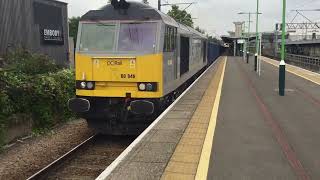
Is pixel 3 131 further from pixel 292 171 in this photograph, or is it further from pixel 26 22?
pixel 26 22

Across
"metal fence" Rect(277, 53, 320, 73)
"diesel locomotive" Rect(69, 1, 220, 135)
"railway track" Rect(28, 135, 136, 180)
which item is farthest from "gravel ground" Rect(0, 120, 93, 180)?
"metal fence" Rect(277, 53, 320, 73)

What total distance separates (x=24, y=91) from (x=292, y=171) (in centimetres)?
801

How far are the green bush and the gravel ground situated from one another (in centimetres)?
58

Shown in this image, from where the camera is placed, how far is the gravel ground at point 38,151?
30.2 feet

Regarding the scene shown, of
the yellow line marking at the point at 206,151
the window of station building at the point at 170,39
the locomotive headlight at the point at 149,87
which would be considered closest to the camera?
the yellow line marking at the point at 206,151

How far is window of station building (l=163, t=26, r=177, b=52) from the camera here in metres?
11.5

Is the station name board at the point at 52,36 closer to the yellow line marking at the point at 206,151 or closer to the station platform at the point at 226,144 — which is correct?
the station platform at the point at 226,144

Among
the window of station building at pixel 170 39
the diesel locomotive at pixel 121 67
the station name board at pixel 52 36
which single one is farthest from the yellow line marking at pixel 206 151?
the station name board at pixel 52 36

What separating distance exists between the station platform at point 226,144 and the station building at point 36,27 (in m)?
8.05

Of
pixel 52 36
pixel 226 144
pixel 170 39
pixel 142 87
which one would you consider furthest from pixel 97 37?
pixel 52 36

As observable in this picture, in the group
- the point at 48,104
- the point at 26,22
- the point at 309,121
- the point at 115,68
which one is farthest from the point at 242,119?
the point at 26,22

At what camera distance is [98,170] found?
9227 mm

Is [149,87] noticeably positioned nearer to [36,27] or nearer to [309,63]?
[36,27]

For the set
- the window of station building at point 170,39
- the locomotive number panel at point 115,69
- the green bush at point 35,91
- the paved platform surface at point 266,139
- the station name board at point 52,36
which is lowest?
the paved platform surface at point 266,139
